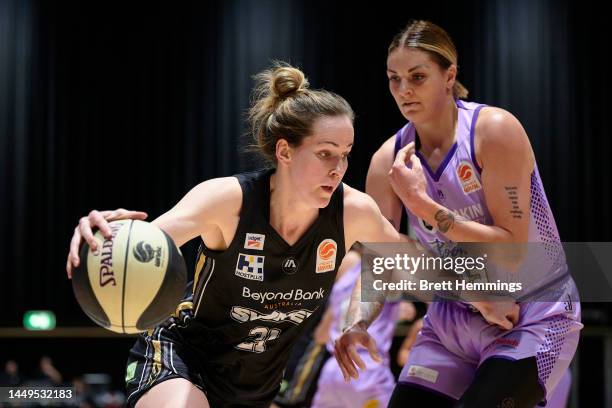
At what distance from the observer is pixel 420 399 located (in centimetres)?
291

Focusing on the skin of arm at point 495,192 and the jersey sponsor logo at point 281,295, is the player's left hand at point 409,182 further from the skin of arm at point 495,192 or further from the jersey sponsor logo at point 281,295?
the jersey sponsor logo at point 281,295

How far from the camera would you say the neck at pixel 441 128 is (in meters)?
3.09

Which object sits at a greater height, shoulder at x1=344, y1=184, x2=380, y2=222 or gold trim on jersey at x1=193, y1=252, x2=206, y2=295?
shoulder at x1=344, y1=184, x2=380, y2=222

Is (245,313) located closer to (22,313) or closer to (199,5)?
(22,313)

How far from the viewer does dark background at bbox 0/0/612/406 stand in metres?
7.97

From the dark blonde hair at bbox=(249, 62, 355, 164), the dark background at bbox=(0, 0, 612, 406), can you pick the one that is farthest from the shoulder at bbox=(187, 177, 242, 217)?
the dark background at bbox=(0, 0, 612, 406)

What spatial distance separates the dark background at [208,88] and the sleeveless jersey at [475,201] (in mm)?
4818

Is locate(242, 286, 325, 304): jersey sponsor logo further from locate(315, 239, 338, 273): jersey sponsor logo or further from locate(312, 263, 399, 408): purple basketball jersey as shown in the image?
locate(312, 263, 399, 408): purple basketball jersey

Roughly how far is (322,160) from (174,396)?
898 millimetres

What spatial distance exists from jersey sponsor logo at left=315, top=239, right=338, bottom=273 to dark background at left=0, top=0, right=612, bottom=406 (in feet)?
16.3

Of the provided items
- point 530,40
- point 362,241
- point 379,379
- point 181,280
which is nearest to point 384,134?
point 530,40

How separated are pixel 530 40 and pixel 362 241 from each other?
6024 millimetres

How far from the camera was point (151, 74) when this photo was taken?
8195 millimetres

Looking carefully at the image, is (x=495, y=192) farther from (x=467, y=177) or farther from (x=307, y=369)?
(x=307, y=369)
